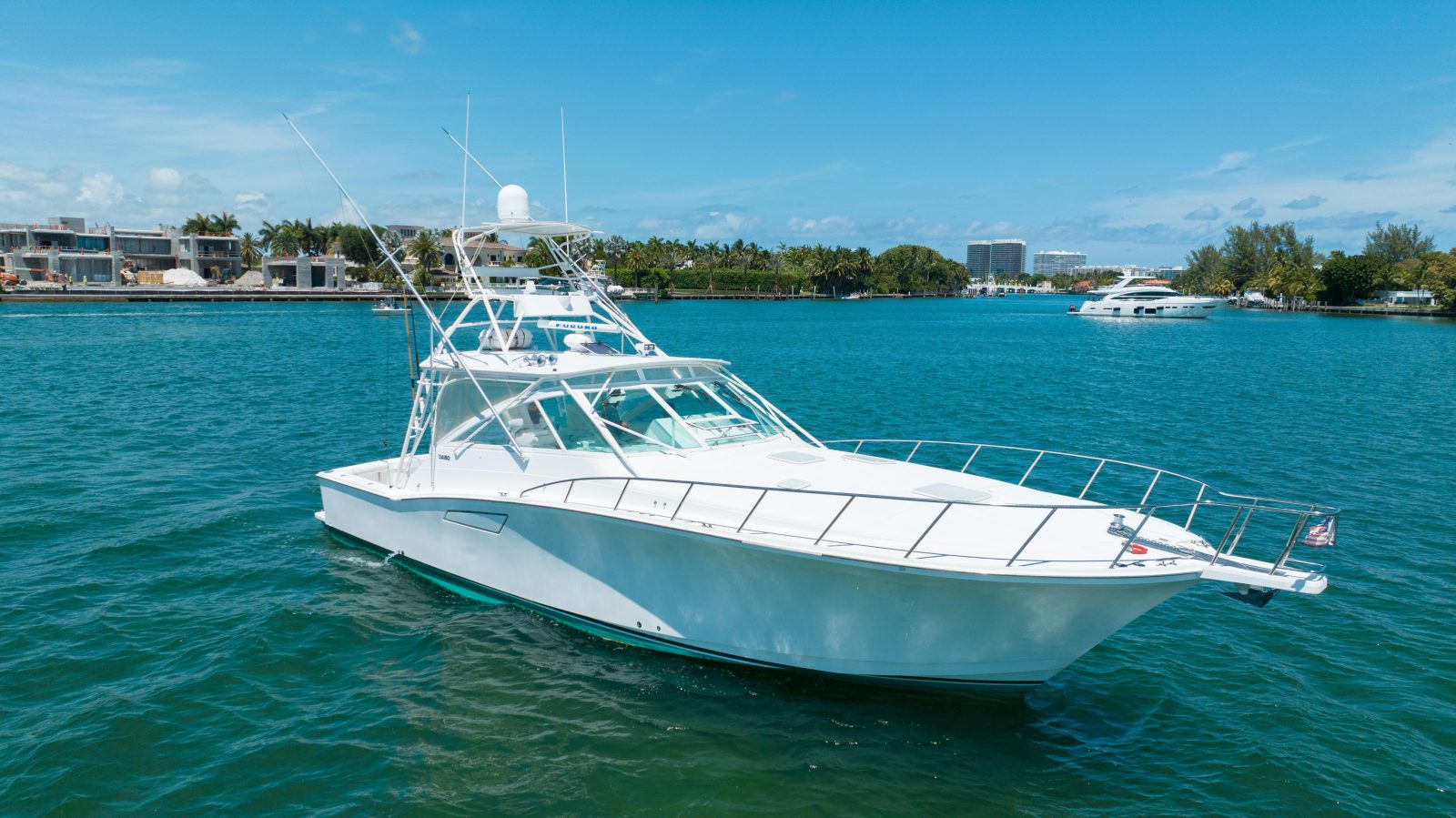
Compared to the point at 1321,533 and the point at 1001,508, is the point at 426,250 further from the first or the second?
the point at 1321,533

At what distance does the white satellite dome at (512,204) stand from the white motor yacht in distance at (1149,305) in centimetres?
10421

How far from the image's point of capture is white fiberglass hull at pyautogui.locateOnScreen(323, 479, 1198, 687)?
23.7 ft

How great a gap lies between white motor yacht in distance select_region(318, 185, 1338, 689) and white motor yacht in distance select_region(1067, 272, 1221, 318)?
98707 millimetres

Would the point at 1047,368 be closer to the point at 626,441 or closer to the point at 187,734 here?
the point at 626,441

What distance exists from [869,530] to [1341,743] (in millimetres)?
5060

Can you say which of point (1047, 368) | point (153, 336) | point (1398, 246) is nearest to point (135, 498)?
point (1047, 368)

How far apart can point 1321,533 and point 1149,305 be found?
106 m

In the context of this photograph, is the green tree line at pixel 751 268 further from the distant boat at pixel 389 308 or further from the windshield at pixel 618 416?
the windshield at pixel 618 416

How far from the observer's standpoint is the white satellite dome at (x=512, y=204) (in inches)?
456

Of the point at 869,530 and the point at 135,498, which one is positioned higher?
the point at 869,530

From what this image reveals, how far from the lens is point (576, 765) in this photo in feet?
24.6

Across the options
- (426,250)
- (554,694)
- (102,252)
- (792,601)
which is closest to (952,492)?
(792,601)

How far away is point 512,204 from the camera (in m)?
11.6

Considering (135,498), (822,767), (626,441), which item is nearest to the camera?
(822,767)
